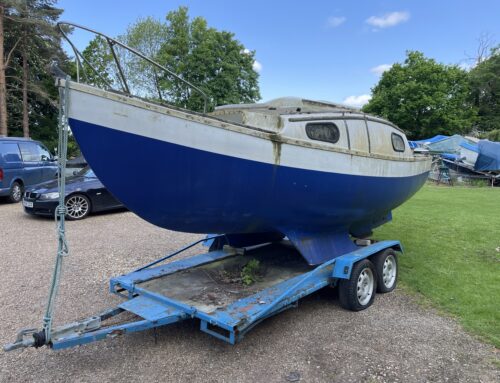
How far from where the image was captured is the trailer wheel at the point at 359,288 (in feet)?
13.9

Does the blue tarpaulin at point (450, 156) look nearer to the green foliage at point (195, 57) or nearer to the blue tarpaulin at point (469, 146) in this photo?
the blue tarpaulin at point (469, 146)

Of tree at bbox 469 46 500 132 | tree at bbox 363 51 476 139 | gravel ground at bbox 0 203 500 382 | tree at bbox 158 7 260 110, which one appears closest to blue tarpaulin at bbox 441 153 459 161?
tree at bbox 363 51 476 139

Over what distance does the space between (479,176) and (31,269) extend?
25016mm

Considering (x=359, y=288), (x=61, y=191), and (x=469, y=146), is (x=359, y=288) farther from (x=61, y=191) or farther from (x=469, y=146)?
(x=469, y=146)

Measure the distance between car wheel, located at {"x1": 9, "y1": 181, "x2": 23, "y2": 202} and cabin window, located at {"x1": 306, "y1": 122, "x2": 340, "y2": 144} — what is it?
37.6 feet

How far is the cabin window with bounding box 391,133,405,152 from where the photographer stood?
546cm

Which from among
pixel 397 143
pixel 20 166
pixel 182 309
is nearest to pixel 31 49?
pixel 20 166

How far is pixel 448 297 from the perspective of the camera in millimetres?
4805

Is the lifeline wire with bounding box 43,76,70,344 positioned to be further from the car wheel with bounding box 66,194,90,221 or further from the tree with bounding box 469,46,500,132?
the tree with bounding box 469,46,500,132

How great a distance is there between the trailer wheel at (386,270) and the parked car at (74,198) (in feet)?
20.8

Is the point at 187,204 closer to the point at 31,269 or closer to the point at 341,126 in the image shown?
the point at 341,126

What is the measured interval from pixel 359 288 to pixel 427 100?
35838 mm

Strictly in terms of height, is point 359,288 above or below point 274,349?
above

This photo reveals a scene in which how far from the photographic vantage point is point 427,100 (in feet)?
115
